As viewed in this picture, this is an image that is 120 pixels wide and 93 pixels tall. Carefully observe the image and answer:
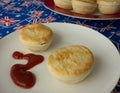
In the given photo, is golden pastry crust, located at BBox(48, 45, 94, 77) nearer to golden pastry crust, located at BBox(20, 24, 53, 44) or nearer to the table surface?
golden pastry crust, located at BBox(20, 24, 53, 44)

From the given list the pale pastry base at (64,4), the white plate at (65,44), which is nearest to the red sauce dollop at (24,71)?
the white plate at (65,44)

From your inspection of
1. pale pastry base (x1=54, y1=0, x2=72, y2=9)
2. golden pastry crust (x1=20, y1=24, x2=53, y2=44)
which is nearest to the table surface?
pale pastry base (x1=54, y1=0, x2=72, y2=9)

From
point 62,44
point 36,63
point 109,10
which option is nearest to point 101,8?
point 109,10

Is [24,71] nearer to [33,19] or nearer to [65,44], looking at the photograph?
[65,44]

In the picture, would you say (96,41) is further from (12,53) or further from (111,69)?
(12,53)

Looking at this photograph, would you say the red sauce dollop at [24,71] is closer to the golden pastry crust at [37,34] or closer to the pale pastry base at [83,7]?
the golden pastry crust at [37,34]

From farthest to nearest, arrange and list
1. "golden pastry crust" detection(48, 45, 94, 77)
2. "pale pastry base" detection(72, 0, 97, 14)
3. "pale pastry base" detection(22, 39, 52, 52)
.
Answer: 1. "pale pastry base" detection(72, 0, 97, 14)
2. "pale pastry base" detection(22, 39, 52, 52)
3. "golden pastry crust" detection(48, 45, 94, 77)

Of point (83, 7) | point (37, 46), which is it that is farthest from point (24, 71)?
point (83, 7)
